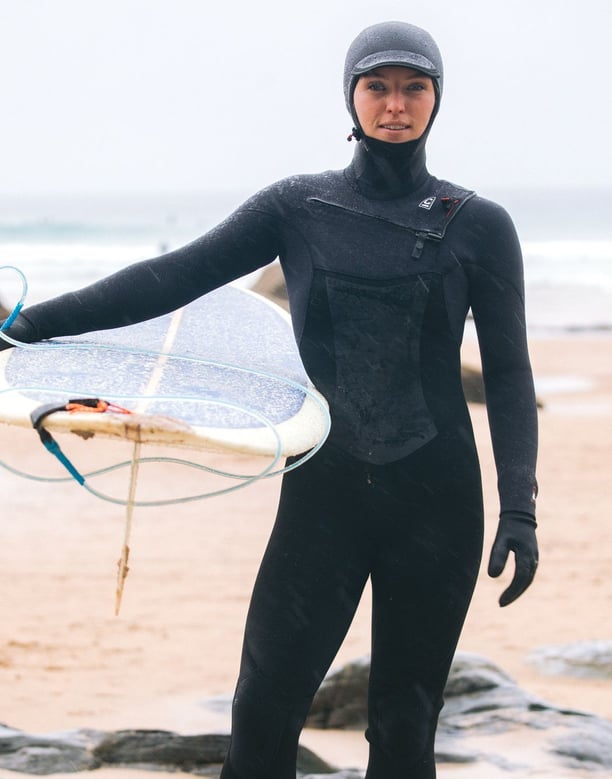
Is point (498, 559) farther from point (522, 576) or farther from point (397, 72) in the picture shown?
point (397, 72)

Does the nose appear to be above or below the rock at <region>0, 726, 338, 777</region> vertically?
above

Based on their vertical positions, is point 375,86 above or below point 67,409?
above

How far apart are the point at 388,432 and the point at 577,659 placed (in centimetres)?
320

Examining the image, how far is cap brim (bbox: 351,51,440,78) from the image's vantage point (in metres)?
2.20

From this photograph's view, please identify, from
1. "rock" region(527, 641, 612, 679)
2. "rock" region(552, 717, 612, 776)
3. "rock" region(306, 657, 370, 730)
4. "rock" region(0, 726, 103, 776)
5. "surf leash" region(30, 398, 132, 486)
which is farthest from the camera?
"rock" region(527, 641, 612, 679)

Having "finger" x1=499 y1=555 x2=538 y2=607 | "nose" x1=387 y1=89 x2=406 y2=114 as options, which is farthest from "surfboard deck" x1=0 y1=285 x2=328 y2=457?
"nose" x1=387 y1=89 x2=406 y2=114

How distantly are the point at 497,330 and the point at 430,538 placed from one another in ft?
1.47

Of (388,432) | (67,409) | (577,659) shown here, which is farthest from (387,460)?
(577,659)

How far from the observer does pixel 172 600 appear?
19.4 feet

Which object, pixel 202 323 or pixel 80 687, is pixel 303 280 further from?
pixel 80 687

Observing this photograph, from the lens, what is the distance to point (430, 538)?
222 centimetres

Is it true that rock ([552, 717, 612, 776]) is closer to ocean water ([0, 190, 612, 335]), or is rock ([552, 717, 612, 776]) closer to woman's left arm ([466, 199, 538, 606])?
woman's left arm ([466, 199, 538, 606])

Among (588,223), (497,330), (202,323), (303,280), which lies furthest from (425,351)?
(588,223)

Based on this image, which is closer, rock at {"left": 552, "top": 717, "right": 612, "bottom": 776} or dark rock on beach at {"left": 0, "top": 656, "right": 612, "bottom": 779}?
dark rock on beach at {"left": 0, "top": 656, "right": 612, "bottom": 779}
